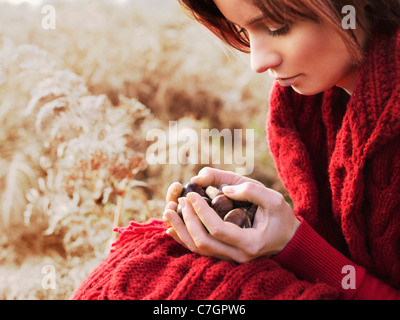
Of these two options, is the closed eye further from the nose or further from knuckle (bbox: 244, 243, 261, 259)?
knuckle (bbox: 244, 243, 261, 259)

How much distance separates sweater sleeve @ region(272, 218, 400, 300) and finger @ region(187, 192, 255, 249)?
0.15m

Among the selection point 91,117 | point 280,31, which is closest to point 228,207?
point 280,31

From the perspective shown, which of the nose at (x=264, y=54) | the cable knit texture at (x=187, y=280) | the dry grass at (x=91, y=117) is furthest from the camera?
the dry grass at (x=91, y=117)

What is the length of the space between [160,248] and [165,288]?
128 mm

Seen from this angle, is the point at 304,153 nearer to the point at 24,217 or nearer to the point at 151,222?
the point at 151,222

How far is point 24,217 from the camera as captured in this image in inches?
77.4

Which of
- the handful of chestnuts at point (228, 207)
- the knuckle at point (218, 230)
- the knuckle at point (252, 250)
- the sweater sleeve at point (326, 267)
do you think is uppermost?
the handful of chestnuts at point (228, 207)

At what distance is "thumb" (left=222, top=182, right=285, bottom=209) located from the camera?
0.99m

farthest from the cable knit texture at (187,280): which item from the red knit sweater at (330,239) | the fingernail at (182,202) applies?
the fingernail at (182,202)

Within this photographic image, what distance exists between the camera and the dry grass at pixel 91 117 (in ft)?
5.63

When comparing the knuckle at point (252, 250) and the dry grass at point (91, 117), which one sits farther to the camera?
the dry grass at point (91, 117)

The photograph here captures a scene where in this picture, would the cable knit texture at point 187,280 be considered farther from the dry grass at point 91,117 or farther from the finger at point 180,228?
the dry grass at point 91,117

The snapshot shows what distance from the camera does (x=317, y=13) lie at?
958 mm
